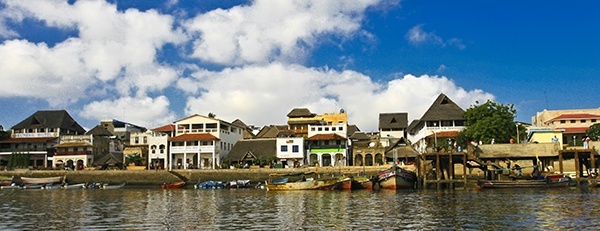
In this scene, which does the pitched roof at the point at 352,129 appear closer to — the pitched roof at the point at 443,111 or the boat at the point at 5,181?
the pitched roof at the point at 443,111

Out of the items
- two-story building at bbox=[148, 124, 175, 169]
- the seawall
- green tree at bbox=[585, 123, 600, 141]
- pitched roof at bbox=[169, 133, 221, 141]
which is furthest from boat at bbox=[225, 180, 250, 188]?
green tree at bbox=[585, 123, 600, 141]

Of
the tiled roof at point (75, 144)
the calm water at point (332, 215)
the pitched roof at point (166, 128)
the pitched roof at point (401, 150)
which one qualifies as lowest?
the calm water at point (332, 215)

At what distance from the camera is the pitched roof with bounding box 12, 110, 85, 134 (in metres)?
96.8

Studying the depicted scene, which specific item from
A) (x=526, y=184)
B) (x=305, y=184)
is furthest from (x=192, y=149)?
(x=526, y=184)

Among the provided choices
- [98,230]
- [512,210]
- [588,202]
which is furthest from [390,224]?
[588,202]

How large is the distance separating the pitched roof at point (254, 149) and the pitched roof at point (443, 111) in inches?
940

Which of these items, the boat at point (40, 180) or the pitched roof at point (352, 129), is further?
the pitched roof at point (352, 129)

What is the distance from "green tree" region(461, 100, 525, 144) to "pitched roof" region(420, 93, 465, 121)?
6.47 metres

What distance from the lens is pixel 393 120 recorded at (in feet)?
338

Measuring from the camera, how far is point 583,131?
90.7 m

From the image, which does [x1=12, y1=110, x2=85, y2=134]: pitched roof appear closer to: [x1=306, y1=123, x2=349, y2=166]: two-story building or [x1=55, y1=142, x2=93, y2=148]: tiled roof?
[x1=55, y1=142, x2=93, y2=148]: tiled roof

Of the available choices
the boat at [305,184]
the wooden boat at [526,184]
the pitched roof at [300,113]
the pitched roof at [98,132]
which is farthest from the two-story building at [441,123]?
the pitched roof at [98,132]

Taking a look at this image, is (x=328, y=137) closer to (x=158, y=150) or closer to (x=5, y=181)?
(x=158, y=150)

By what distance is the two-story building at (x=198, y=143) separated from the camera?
85.0 m
